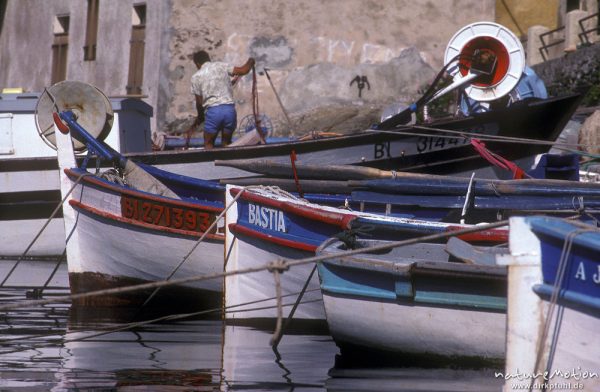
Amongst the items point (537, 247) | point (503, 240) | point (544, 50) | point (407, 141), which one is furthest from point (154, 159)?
point (544, 50)

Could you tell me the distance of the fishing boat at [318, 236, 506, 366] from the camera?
7.67 meters

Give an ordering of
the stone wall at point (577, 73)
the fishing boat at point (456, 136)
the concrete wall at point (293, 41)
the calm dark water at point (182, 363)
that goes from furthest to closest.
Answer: the concrete wall at point (293, 41) < the stone wall at point (577, 73) < the fishing boat at point (456, 136) < the calm dark water at point (182, 363)

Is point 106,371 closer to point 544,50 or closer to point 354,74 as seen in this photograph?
point 354,74

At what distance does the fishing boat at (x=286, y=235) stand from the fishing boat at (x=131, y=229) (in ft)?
2.64

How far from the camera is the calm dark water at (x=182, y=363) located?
7410 millimetres

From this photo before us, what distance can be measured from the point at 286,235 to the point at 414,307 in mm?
2074

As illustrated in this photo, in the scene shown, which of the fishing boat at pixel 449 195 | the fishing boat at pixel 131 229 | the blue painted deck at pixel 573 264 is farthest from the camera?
the fishing boat at pixel 131 229

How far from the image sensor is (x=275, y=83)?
24.1 m

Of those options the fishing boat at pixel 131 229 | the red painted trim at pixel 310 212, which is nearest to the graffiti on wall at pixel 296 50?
the fishing boat at pixel 131 229

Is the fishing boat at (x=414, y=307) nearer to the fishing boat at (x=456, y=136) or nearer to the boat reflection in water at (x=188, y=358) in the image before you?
the boat reflection in water at (x=188, y=358)

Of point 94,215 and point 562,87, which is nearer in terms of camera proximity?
point 94,215

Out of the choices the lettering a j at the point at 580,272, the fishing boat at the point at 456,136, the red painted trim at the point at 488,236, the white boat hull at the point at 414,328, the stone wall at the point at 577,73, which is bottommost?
the white boat hull at the point at 414,328

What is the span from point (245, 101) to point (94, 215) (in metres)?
12.6

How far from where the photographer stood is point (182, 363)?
8336 millimetres
